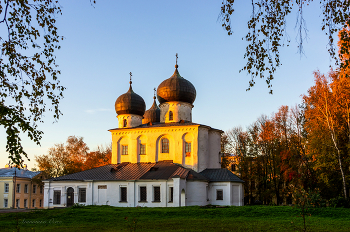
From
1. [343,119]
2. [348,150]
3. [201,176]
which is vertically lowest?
[201,176]

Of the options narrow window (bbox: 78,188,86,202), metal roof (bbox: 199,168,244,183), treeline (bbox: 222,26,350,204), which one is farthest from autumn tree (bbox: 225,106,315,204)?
narrow window (bbox: 78,188,86,202)

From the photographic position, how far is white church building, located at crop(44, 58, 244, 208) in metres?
28.9

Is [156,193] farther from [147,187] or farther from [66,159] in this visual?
[66,159]

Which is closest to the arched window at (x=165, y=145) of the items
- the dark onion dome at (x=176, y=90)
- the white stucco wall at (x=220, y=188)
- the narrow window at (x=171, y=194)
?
the dark onion dome at (x=176, y=90)

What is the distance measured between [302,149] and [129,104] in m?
17.0

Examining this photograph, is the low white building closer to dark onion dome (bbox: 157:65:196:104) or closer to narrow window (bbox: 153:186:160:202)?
narrow window (bbox: 153:186:160:202)

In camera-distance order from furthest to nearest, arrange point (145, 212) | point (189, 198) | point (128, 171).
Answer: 1. point (128, 171)
2. point (189, 198)
3. point (145, 212)

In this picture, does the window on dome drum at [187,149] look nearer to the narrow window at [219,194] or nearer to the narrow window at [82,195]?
the narrow window at [219,194]

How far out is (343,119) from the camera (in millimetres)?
26062

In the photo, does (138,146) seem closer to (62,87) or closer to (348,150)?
(348,150)

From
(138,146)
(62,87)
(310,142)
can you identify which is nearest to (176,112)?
(138,146)

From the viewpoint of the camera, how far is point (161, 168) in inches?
1211

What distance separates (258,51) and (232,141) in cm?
3491

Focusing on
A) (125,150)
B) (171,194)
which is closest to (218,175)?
(171,194)
